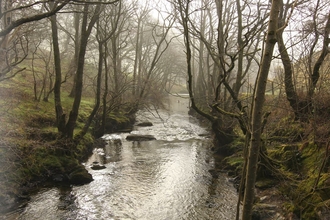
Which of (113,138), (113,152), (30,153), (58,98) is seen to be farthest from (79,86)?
(113,138)

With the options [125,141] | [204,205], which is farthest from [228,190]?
[125,141]

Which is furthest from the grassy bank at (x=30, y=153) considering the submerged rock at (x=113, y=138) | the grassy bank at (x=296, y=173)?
the grassy bank at (x=296, y=173)

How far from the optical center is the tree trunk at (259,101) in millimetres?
2984

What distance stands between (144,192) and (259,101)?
5865 mm

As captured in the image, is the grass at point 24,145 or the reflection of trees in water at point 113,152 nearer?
the grass at point 24,145

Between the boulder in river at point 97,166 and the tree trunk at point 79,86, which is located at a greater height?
the tree trunk at point 79,86

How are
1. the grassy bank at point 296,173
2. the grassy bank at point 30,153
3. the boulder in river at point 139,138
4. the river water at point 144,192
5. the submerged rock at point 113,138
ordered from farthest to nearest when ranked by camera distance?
the boulder in river at point 139,138 → the submerged rock at point 113,138 → the grassy bank at point 30,153 → the river water at point 144,192 → the grassy bank at point 296,173

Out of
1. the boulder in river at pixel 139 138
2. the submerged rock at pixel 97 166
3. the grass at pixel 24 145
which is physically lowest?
the submerged rock at pixel 97 166

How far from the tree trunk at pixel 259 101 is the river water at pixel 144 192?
150 inches

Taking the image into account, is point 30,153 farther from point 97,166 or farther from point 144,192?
point 144,192

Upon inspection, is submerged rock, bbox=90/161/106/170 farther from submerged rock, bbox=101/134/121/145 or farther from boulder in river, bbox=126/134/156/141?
boulder in river, bbox=126/134/156/141

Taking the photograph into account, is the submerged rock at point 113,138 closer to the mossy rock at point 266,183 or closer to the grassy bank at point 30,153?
the grassy bank at point 30,153

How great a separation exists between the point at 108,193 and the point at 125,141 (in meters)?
7.01

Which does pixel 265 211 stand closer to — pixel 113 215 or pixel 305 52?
pixel 113 215
